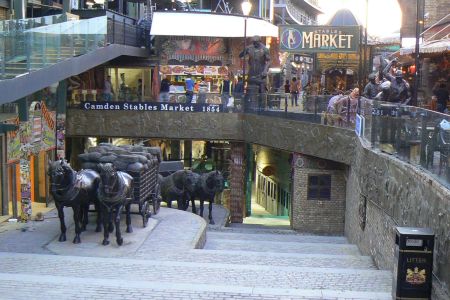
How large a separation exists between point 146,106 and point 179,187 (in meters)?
5.92

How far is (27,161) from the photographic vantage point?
1773 cm

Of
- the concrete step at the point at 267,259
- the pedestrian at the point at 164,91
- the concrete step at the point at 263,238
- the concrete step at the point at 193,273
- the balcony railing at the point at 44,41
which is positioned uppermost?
the balcony railing at the point at 44,41

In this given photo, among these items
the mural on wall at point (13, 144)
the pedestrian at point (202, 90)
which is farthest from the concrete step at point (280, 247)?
the pedestrian at point (202, 90)

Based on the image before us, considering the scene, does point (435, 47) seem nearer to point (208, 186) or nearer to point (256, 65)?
point (208, 186)

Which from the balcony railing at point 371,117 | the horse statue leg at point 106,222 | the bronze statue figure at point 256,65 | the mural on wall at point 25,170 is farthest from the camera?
the bronze statue figure at point 256,65

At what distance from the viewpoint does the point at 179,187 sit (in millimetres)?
19766

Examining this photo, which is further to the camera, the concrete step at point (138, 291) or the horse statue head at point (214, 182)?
the horse statue head at point (214, 182)

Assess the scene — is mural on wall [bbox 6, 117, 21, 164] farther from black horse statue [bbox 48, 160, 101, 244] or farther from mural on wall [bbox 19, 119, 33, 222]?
black horse statue [bbox 48, 160, 101, 244]

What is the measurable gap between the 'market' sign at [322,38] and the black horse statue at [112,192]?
11192 mm

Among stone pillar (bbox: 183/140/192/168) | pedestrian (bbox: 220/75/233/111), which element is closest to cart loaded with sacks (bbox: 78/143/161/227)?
pedestrian (bbox: 220/75/233/111)

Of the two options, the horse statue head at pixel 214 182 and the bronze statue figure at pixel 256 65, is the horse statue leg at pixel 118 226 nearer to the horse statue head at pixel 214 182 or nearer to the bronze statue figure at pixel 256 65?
the horse statue head at pixel 214 182

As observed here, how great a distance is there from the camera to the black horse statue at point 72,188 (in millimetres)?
12852

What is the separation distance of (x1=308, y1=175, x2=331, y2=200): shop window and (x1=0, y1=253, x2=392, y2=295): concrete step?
1024 cm

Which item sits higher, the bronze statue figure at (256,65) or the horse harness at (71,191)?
the bronze statue figure at (256,65)
